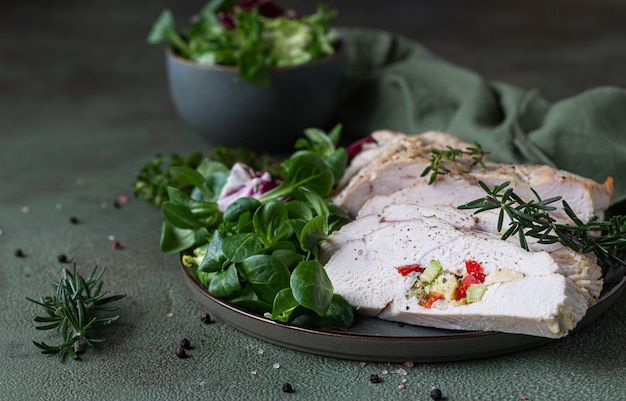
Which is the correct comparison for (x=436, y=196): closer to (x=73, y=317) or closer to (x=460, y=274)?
(x=460, y=274)

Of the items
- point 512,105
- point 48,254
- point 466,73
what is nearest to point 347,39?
point 466,73

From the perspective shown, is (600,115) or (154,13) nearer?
(600,115)

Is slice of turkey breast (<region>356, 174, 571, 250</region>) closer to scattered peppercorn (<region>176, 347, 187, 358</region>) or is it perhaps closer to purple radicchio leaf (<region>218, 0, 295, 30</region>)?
scattered peppercorn (<region>176, 347, 187, 358</region>)

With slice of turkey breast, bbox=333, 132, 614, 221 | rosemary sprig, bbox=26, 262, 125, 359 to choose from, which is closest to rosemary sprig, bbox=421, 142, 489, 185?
slice of turkey breast, bbox=333, 132, 614, 221

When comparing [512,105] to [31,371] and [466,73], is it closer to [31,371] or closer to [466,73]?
[466,73]

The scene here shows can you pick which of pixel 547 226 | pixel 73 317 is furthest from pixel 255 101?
pixel 547 226

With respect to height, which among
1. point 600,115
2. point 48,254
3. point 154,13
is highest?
point 600,115
